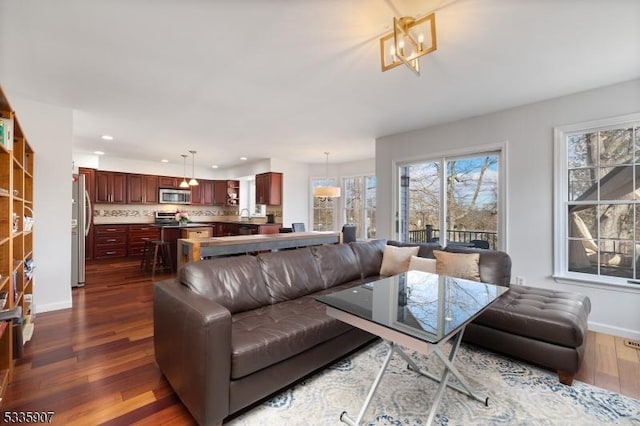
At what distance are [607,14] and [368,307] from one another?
Result: 101 inches

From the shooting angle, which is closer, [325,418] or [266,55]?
[325,418]

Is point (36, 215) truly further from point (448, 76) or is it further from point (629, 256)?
point (629, 256)

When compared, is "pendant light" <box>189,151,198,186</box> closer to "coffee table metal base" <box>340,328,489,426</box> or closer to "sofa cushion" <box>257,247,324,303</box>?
"sofa cushion" <box>257,247,324,303</box>

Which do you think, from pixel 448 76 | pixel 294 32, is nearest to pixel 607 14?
pixel 448 76

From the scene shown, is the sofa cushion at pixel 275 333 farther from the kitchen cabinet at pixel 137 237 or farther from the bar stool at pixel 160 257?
the kitchen cabinet at pixel 137 237

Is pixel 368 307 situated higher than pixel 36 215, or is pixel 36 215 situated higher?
pixel 36 215

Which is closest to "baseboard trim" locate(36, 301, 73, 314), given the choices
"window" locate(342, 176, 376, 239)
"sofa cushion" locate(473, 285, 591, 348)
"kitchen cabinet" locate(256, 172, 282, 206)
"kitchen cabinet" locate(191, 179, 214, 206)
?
"kitchen cabinet" locate(256, 172, 282, 206)

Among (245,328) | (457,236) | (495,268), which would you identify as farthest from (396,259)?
(245,328)

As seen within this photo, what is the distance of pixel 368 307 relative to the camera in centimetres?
172

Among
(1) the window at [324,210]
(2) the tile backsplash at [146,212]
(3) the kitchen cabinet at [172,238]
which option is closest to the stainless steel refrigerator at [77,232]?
(3) the kitchen cabinet at [172,238]

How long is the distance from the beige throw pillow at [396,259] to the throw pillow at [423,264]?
0.14 metres

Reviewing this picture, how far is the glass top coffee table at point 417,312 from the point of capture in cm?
141

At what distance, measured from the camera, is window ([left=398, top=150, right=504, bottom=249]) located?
3.93 m

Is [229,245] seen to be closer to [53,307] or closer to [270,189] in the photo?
[53,307]
